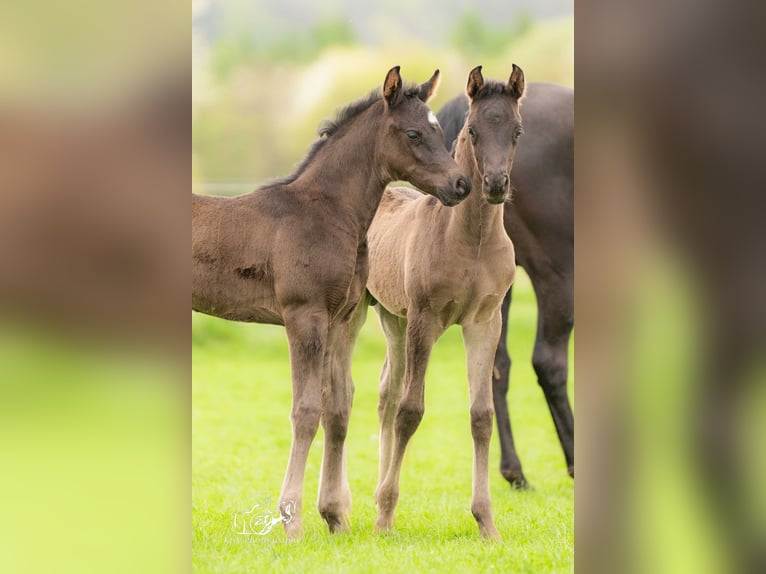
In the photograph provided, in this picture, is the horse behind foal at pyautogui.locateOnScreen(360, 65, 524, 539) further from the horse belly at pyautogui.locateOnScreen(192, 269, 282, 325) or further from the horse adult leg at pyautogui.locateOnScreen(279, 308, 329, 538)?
the horse belly at pyautogui.locateOnScreen(192, 269, 282, 325)

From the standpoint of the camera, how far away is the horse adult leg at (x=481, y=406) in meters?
5.05

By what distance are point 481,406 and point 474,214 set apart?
3.21 ft

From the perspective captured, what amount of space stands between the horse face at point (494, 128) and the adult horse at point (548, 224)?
1759 millimetres

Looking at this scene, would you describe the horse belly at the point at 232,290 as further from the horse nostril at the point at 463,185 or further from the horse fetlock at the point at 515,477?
the horse fetlock at the point at 515,477

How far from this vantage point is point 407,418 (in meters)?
5.21

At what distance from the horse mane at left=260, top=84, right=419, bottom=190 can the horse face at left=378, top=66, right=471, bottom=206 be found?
0.71 ft

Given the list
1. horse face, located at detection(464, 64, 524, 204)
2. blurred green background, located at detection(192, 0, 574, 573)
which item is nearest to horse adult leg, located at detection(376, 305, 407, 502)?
blurred green background, located at detection(192, 0, 574, 573)

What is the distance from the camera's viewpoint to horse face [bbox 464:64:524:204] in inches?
186
